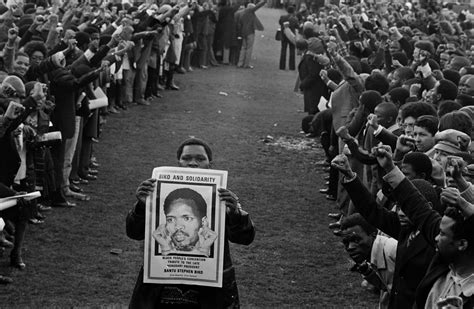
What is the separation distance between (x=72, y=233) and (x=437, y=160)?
5684mm

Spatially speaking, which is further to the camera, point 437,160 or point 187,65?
point 187,65

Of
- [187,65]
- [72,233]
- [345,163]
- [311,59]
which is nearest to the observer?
[345,163]

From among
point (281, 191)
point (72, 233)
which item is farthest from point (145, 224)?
point (281, 191)

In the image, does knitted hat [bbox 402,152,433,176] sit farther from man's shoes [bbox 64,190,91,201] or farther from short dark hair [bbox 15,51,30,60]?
man's shoes [bbox 64,190,91,201]

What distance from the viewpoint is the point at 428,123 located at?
10.8 meters

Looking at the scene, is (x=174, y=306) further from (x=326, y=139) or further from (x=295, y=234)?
(x=326, y=139)

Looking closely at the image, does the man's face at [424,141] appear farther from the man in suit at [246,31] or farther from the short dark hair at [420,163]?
the man in suit at [246,31]

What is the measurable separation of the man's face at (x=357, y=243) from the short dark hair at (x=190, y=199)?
5.81 ft

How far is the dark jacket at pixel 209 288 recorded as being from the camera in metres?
7.20

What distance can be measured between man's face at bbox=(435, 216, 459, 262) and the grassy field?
186 inches

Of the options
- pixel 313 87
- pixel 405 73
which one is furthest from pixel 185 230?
pixel 313 87

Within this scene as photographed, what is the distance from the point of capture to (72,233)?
1359 cm

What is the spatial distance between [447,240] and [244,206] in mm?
9167

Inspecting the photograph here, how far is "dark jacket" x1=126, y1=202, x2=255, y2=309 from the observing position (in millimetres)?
7199
